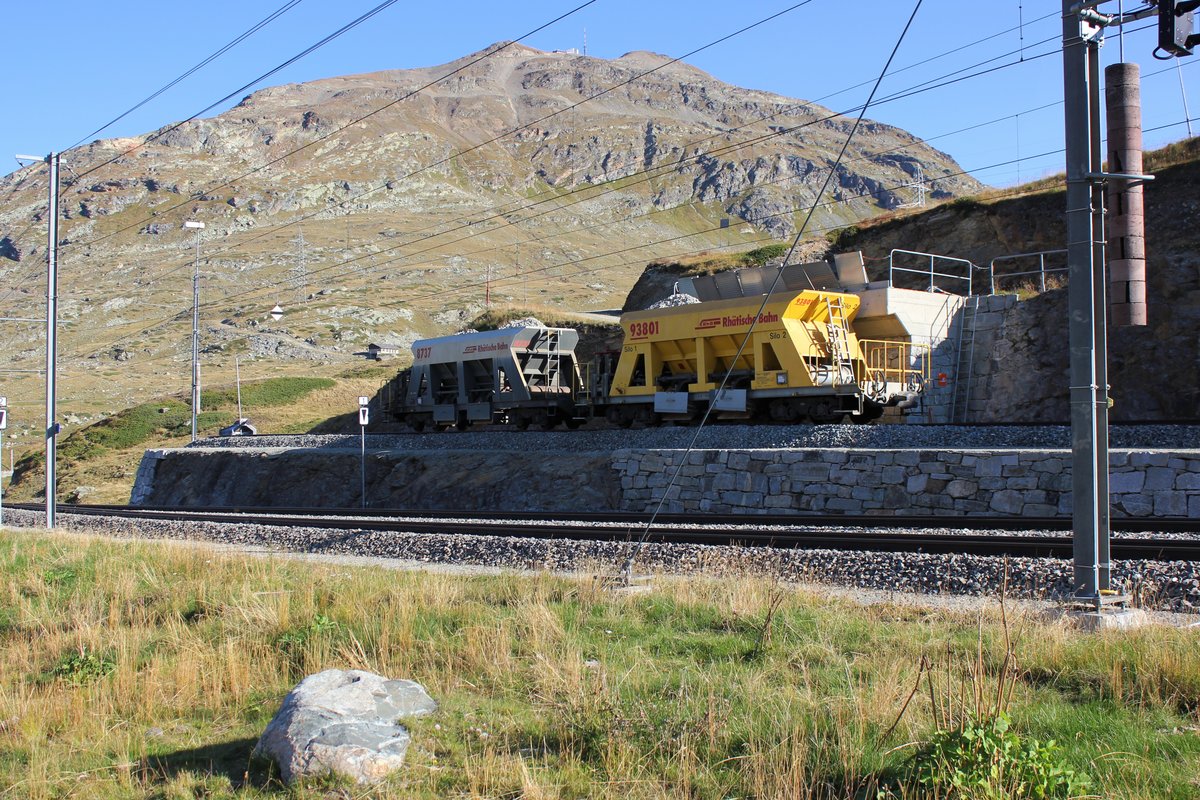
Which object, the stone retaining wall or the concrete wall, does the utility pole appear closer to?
the stone retaining wall

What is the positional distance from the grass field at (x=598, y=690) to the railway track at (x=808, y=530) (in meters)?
3.34

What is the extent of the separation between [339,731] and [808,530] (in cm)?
964

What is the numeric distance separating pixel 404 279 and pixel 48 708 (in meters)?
141

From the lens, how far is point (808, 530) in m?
14.1

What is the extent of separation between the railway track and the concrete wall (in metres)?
1.23

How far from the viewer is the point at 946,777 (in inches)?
177

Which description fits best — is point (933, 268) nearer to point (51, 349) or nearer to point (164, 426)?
point (51, 349)

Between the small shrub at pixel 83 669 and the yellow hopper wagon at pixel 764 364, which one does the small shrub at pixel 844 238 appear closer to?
the yellow hopper wagon at pixel 764 364

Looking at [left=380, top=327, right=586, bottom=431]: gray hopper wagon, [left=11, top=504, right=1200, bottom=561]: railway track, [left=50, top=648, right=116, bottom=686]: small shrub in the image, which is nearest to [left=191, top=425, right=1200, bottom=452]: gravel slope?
[left=380, top=327, right=586, bottom=431]: gray hopper wagon

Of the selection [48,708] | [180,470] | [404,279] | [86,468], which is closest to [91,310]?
[404,279]

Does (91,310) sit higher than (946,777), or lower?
higher

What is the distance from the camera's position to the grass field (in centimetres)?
511

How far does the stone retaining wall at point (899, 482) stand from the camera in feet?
46.8

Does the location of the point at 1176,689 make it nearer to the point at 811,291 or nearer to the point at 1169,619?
the point at 1169,619
